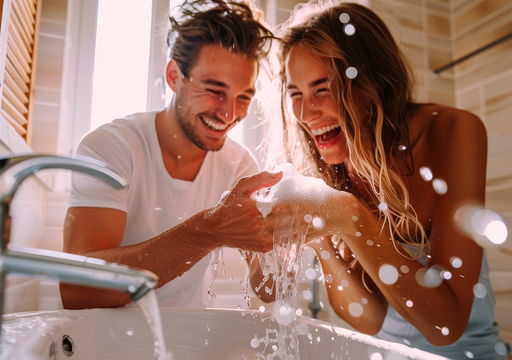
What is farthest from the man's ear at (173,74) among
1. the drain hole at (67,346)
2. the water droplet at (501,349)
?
the water droplet at (501,349)

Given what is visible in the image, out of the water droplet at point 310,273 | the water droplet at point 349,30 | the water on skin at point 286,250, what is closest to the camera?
the water on skin at point 286,250

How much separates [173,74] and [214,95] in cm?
10

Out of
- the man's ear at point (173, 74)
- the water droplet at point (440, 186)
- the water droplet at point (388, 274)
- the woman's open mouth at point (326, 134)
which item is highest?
the man's ear at point (173, 74)

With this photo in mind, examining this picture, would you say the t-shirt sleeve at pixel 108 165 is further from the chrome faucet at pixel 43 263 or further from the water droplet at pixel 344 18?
the water droplet at pixel 344 18

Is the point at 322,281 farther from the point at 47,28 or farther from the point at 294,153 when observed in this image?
the point at 47,28

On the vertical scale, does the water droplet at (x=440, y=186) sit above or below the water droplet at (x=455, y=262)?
above

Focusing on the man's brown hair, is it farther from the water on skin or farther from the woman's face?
the water on skin

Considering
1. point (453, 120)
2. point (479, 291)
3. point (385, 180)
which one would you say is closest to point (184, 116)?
point (385, 180)

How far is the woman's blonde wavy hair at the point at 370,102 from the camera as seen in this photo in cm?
71

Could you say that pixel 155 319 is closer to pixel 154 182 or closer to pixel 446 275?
pixel 154 182

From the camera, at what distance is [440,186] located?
687 mm

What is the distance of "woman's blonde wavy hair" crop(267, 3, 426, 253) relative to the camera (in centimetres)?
71

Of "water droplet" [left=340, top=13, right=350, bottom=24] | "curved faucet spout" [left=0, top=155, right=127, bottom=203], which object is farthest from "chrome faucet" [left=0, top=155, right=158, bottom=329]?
"water droplet" [left=340, top=13, right=350, bottom=24]

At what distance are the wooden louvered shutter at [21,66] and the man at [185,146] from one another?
0.12 meters
